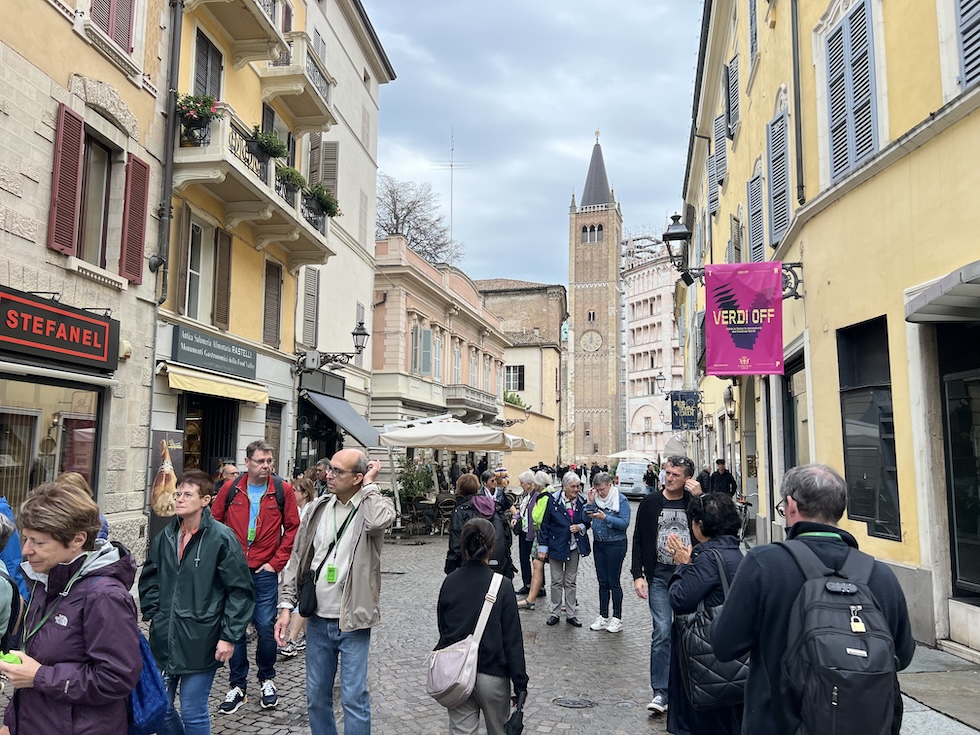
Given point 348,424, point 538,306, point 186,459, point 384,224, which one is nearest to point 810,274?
point 186,459

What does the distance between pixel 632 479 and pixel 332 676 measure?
33.7m

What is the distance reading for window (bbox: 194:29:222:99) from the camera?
1354cm

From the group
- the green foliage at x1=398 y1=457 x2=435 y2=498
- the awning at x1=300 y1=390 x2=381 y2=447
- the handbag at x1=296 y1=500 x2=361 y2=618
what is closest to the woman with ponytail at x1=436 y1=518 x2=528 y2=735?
the handbag at x1=296 y1=500 x2=361 y2=618

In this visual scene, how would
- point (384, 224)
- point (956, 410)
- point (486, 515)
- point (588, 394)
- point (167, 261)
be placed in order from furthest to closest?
point (588, 394) → point (384, 224) → point (167, 261) → point (486, 515) → point (956, 410)

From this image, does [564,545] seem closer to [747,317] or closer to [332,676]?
[747,317]

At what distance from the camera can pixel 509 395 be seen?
161ft

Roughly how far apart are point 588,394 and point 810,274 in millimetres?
89419

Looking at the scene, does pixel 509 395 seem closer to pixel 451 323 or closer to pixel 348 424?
pixel 451 323

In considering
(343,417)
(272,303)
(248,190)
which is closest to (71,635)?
(248,190)

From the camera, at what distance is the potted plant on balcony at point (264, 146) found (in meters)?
14.3

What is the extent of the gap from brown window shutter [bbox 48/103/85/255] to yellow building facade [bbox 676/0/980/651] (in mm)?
9568

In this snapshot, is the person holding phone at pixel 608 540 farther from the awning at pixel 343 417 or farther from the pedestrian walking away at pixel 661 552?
the awning at pixel 343 417

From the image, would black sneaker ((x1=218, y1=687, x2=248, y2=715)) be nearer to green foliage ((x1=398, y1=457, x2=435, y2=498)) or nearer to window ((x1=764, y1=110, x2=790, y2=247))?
window ((x1=764, y1=110, x2=790, y2=247))

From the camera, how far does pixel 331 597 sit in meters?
4.41
